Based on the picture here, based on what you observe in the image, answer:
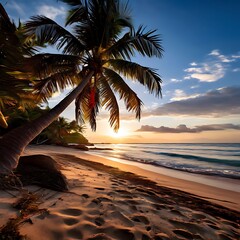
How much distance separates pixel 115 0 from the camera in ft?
24.3

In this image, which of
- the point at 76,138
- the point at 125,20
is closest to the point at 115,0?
the point at 125,20

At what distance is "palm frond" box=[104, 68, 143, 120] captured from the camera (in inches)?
310

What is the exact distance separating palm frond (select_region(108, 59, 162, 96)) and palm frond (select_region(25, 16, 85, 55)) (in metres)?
1.75

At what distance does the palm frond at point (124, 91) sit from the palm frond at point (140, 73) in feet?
1.16

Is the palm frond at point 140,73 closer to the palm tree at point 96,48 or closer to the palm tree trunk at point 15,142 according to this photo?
the palm tree at point 96,48

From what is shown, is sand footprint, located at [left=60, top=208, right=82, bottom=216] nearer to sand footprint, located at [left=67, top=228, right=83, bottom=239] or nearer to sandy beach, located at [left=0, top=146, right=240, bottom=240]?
sandy beach, located at [left=0, top=146, right=240, bottom=240]

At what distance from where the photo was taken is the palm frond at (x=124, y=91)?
7879mm

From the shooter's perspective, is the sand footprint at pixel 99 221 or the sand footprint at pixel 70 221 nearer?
the sand footprint at pixel 70 221

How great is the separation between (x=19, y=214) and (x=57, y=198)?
726mm

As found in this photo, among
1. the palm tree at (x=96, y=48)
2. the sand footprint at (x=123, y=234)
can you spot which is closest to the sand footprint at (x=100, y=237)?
the sand footprint at (x=123, y=234)

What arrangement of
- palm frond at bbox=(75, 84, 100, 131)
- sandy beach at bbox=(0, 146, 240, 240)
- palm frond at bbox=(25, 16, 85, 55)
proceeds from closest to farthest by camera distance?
sandy beach at bbox=(0, 146, 240, 240) < palm frond at bbox=(25, 16, 85, 55) < palm frond at bbox=(75, 84, 100, 131)

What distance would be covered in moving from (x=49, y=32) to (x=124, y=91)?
11.9 ft

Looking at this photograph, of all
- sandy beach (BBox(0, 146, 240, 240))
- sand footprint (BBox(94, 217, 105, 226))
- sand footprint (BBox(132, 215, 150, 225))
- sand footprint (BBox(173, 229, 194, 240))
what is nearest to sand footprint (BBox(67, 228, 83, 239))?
sandy beach (BBox(0, 146, 240, 240))

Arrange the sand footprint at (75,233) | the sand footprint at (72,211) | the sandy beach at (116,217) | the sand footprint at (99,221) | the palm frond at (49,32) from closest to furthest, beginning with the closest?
the sand footprint at (75,233) → the sandy beach at (116,217) → the sand footprint at (99,221) → the sand footprint at (72,211) → the palm frond at (49,32)
